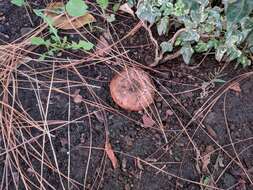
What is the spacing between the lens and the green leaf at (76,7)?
165cm

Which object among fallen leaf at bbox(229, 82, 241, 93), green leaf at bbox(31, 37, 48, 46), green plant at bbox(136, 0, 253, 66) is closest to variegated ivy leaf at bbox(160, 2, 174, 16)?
green plant at bbox(136, 0, 253, 66)

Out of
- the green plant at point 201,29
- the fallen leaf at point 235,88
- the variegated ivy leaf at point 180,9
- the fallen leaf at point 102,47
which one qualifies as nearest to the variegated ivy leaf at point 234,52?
the green plant at point 201,29

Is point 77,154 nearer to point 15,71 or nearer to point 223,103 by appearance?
point 15,71

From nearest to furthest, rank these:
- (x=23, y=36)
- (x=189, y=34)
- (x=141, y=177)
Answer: (x=141, y=177)
(x=189, y=34)
(x=23, y=36)

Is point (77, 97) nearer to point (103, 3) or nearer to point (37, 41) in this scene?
point (37, 41)

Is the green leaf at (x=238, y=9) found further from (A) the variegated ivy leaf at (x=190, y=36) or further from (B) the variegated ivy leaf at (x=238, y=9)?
(A) the variegated ivy leaf at (x=190, y=36)

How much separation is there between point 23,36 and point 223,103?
0.83 metres

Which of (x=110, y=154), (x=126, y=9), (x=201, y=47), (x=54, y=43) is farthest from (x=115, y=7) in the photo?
(x=110, y=154)

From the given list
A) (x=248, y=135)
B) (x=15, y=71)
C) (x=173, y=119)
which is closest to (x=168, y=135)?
(x=173, y=119)

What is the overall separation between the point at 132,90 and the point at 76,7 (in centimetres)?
38

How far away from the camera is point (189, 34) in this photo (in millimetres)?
1611

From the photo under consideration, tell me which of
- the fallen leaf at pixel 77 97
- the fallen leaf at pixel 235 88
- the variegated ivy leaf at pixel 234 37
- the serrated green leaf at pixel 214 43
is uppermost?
the variegated ivy leaf at pixel 234 37

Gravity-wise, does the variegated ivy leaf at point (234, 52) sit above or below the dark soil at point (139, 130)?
above

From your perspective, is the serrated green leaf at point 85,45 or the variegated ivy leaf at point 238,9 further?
the serrated green leaf at point 85,45
